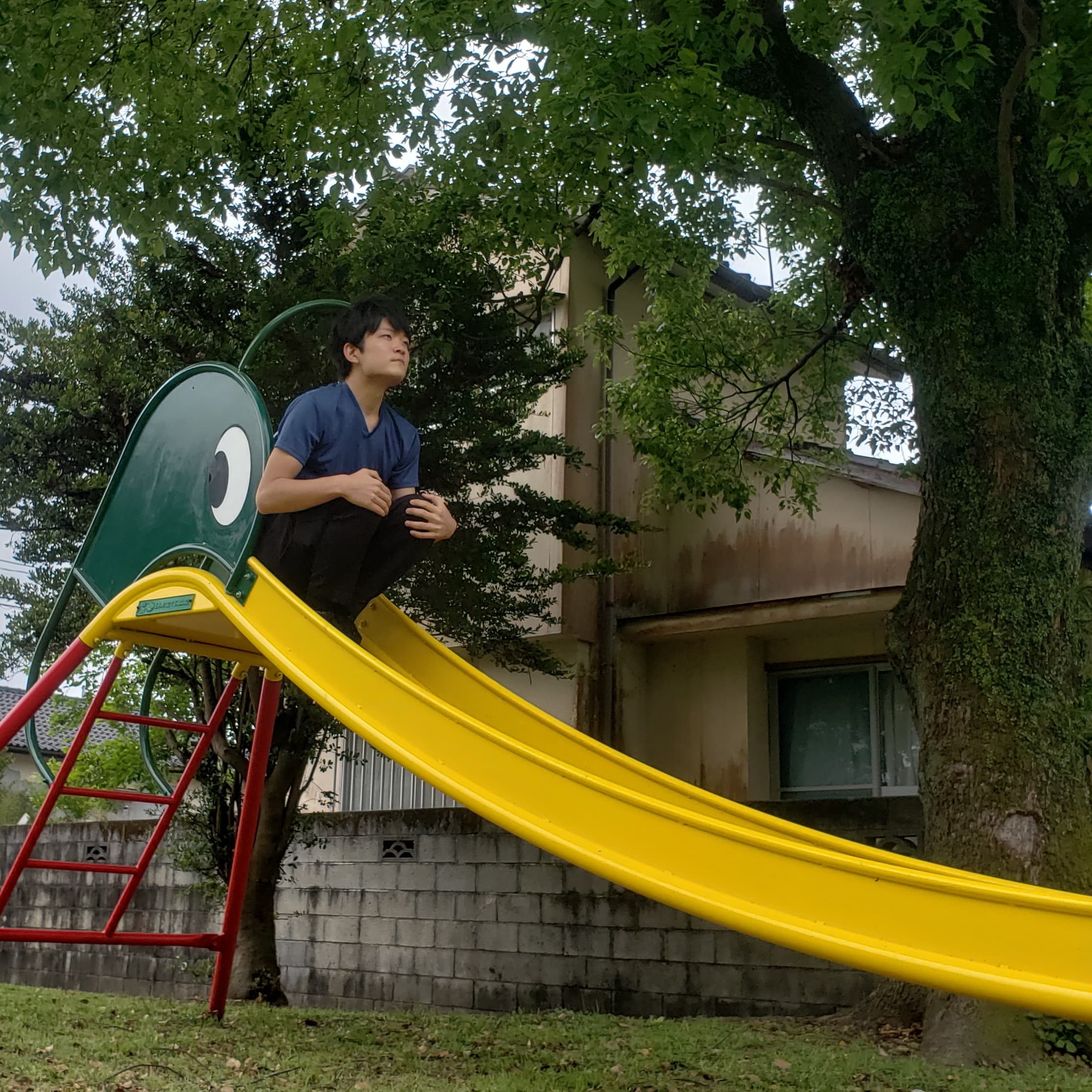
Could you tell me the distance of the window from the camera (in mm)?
9125

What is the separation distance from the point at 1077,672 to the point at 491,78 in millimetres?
4096

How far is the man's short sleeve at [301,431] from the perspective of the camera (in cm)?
418

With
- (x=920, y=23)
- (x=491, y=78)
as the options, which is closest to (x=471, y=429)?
(x=491, y=78)

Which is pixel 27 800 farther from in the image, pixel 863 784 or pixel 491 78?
pixel 491 78

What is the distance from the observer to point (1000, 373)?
5340mm

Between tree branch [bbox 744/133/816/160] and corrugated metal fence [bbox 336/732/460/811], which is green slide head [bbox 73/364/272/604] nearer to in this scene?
tree branch [bbox 744/133/816/160]

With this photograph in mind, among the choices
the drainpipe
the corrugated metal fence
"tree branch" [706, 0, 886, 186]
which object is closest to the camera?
"tree branch" [706, 0, 886, 186]

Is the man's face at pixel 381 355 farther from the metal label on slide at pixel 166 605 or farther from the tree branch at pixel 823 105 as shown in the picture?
the tree branch at pixel 823 105

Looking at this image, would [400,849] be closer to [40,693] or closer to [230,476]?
[40,693]

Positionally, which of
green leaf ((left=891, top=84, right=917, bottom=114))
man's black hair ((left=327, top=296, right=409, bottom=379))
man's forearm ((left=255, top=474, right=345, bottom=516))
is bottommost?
man's forearm ((left=255, top=474, right=345, bottom=516))

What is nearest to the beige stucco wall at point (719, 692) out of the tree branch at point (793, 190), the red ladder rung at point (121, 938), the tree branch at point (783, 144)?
the tree branch at point (793, 190)

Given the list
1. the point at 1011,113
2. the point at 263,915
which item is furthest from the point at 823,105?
the point at 263,915

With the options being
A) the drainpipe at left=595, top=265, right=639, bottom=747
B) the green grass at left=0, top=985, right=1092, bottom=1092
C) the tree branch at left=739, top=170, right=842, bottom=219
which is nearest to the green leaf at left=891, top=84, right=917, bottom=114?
the tree branch at left=739, top=170, right=842, bottom=219

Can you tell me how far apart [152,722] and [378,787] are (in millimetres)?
5756
